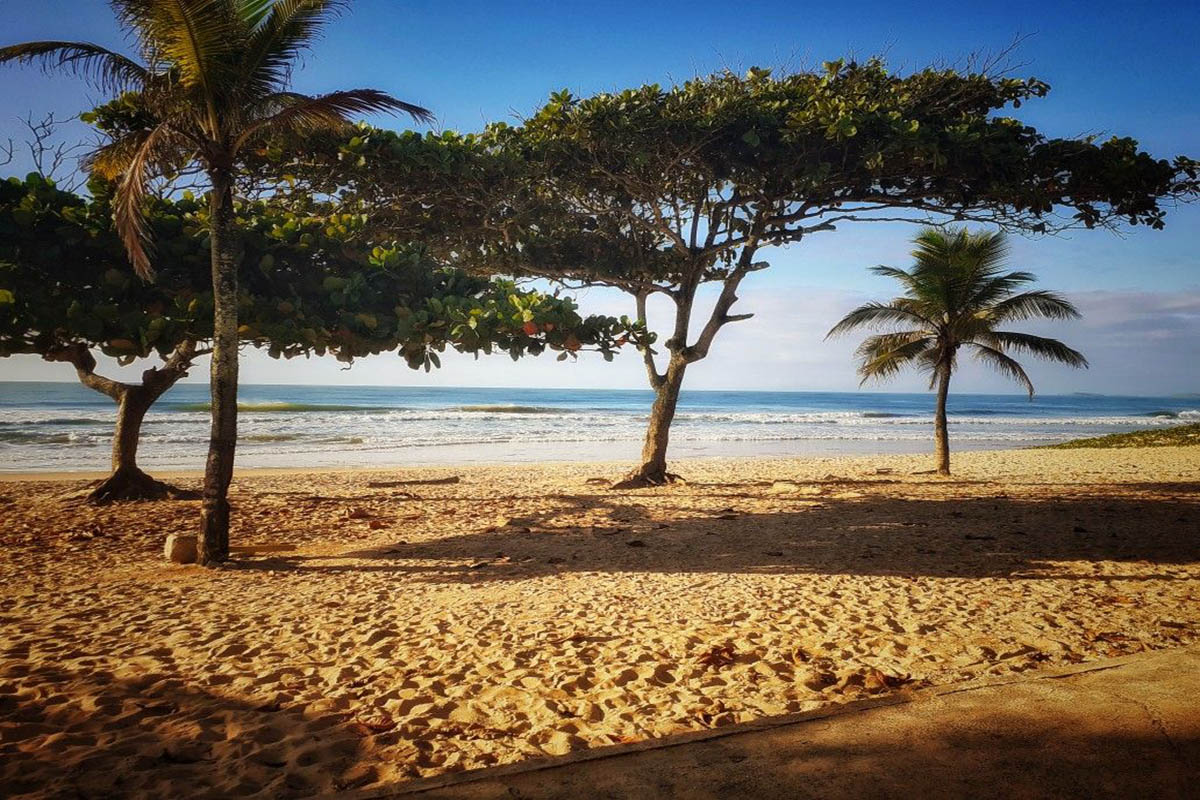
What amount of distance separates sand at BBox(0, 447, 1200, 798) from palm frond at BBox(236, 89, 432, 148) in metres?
4.24

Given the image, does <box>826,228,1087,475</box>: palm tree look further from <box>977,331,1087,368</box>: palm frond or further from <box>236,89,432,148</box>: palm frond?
<box>236,89,432,148</box>: palm frond

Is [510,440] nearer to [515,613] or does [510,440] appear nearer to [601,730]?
[515,613]

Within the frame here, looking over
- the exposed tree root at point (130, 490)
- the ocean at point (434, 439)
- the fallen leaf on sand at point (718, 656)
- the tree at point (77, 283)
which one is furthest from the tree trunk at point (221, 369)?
the ocean at point (434, 439)

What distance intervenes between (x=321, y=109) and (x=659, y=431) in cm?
787

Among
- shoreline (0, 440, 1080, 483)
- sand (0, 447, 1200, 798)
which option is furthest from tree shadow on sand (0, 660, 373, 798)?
shoreline (0, 440, 1080, 483)

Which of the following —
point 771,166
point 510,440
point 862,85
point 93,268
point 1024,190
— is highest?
point 862,85

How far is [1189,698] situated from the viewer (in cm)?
285

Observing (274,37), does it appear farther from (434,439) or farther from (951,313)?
(434,439)

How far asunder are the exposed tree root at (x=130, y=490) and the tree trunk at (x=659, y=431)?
24.7 feet

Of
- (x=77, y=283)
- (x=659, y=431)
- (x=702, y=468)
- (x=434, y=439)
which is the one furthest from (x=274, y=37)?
(x=434, y=439)

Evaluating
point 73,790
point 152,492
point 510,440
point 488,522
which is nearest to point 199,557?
point 488,522

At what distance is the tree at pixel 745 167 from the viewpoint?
29.7 ft

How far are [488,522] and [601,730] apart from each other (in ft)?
19.3

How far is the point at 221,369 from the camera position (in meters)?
6.00
